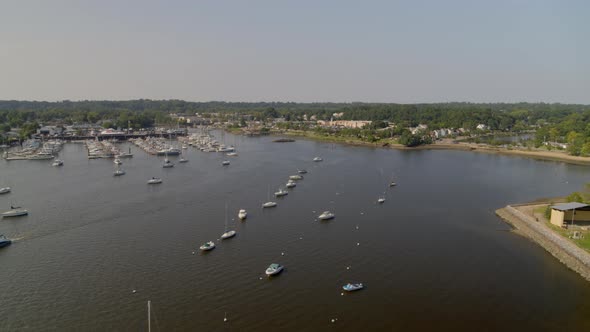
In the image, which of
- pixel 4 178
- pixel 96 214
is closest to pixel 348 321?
pixel 96 214

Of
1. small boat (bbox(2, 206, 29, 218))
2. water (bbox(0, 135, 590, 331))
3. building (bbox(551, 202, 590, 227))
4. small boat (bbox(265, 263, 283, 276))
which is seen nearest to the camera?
water (bbox(0, 135, 590, 331))

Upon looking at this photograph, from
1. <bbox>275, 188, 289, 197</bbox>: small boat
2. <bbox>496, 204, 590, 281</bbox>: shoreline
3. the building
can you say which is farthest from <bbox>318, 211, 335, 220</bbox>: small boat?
the building

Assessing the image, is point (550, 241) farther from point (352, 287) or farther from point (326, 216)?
point (326, 216)

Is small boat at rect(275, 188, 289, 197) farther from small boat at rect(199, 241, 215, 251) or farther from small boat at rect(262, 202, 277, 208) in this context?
small boat at rect(199, 241, 215, 251)

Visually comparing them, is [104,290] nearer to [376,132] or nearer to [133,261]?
[133,261]

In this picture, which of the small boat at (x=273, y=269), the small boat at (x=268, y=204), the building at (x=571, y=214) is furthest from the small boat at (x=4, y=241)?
the building at (x=571, y=214)
